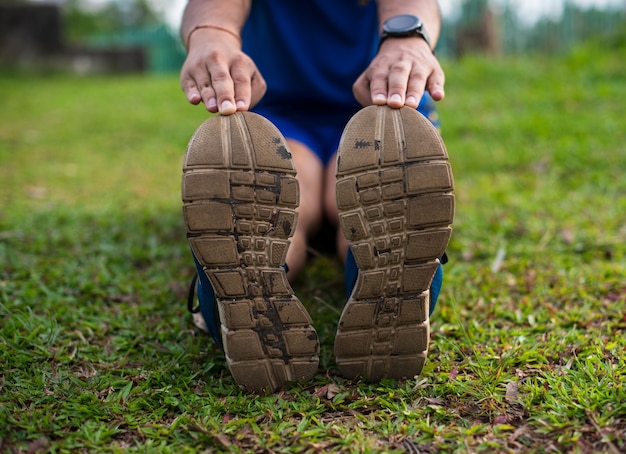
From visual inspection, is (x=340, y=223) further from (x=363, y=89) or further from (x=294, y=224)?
(x=363, y=89)

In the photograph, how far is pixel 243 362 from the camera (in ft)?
4.65

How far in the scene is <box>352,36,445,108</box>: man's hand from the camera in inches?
57.3


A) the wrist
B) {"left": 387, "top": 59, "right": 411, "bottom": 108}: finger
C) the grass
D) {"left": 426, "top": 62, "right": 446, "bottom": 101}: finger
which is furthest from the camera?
the wrist

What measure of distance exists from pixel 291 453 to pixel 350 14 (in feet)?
4.81

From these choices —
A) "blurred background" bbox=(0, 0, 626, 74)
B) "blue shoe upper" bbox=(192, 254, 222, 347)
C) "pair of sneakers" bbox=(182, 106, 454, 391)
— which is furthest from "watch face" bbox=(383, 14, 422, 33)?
"blurred background" bbox=(0, 0, 626, 74)

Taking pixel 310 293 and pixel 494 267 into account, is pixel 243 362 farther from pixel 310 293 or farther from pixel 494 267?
pixel 494 267

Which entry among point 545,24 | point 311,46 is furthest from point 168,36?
point 311,46

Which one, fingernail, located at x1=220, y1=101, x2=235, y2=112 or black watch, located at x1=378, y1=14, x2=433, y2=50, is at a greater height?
black watch, located at x1=378, y1=14, x2=433, y2=50

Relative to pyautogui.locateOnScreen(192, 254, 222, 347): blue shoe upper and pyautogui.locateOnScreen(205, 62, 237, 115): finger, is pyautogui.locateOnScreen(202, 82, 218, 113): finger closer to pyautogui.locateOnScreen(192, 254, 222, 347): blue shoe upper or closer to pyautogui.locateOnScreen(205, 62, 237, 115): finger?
pyautogui.locateOnScreen(205, 62, 237, 115): finger

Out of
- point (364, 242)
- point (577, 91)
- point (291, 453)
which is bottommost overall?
point (291, 453)

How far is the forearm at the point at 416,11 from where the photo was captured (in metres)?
1.76

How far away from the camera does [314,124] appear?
2.19 metres

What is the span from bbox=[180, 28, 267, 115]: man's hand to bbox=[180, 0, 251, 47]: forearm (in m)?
0.05

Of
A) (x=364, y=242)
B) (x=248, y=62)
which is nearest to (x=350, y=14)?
(x=248, y=62)
